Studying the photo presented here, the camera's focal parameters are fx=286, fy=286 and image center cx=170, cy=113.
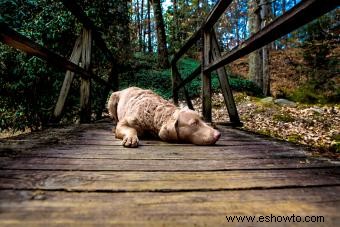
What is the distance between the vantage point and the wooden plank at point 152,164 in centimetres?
188

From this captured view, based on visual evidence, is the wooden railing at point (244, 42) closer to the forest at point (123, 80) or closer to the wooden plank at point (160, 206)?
the forest at point (123, 80)

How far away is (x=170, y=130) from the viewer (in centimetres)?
316

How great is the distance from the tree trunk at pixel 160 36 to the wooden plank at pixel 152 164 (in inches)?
626

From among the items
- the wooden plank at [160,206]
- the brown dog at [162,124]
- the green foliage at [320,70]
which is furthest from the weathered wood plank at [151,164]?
the green foliage at [320,70]

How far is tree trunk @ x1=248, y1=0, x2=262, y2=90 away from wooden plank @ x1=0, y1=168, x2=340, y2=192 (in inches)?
471

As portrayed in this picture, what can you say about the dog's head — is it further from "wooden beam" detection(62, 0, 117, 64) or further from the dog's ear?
"wooden beam" detection(62, 0, 117, 64)

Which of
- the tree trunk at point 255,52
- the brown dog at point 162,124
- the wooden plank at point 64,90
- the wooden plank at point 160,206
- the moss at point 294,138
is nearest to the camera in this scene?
the wooden plank at point 160,206

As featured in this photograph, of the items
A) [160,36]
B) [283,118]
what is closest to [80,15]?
[283,118]

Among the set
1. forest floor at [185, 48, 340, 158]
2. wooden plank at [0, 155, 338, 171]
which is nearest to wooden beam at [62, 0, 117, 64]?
wooden plank at [0, 155, 338, 171]

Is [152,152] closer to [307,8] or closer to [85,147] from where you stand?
[85,147]

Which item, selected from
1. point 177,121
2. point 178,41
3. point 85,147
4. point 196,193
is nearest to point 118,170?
point 196,193

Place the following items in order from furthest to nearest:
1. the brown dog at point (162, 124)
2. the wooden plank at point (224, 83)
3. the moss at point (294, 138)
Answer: the moss at point (294, 138)
the wooden plank at point (224, 83)
the brown dog at point (162, 124)

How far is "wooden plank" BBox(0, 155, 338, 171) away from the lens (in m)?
1.88

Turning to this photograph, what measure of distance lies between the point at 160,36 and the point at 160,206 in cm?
1707
